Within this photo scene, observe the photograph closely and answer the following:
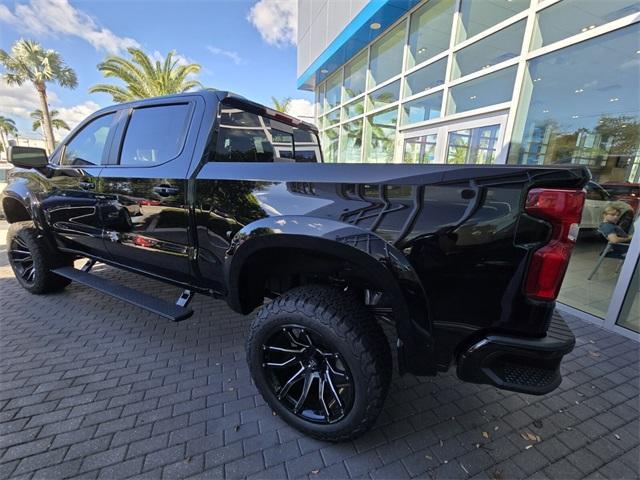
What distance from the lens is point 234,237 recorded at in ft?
6.05

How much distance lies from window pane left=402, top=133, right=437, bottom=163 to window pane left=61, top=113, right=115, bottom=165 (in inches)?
221

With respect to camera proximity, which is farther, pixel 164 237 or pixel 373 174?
pixel 164 237

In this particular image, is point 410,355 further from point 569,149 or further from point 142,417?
point 569,149

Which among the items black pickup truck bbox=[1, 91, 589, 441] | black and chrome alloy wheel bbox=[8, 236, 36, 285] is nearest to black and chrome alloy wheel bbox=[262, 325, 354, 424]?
Result: black pickup truck bbox=[1, 91, 589, 441]

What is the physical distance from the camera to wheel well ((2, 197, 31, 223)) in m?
3.50

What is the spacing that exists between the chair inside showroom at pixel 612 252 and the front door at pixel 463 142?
6.14 feet

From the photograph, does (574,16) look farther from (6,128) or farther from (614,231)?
(6,128)

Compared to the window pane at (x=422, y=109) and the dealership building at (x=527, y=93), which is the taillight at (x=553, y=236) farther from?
the window pane at (x=422, y=109)

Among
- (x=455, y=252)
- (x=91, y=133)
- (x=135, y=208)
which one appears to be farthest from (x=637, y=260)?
(x=91, y=133)

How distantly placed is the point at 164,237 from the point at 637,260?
451 centimetres

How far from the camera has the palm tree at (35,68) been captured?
21.7 meters

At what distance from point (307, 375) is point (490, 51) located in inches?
232

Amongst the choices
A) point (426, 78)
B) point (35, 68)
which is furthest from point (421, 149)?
point (35, 68)

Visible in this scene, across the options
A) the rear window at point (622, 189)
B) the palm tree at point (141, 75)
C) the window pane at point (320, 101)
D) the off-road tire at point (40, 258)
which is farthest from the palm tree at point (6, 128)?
the rear window at point (622, 189)
